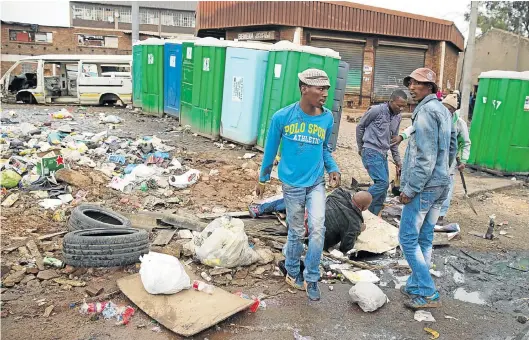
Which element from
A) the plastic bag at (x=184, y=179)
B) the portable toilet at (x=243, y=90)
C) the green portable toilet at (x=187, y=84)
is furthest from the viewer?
the green portable toilet at (x=187, y=84)

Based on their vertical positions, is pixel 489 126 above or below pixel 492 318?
above

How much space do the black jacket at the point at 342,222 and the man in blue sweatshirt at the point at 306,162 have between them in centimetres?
84

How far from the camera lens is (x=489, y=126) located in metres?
9.80

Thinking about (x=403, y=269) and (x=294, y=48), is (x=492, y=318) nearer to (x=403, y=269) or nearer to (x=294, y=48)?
(x=403, y=269)

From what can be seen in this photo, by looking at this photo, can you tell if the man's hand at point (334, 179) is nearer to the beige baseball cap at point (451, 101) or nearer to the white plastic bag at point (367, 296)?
the white plastic bag at point (367, 296)

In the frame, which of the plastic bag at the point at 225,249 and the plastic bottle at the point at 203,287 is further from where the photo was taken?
the plastic bag at the point at 225,249

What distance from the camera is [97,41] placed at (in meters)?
38.1

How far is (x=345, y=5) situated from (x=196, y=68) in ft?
36.0

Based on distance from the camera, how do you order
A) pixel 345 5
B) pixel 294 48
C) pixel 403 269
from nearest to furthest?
pixel 403 269 < pixel 294 48 < pixel 345 5

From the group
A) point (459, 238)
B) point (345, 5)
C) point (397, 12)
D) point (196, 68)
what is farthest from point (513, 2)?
point (459, 238)

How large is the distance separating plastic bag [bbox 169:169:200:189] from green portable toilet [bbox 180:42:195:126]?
437 cm

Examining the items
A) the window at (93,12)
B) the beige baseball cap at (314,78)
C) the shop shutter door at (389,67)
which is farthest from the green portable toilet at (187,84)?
the window at (93,12)

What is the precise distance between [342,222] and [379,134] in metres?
1.38

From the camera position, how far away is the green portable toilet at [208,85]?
9.91 metres
